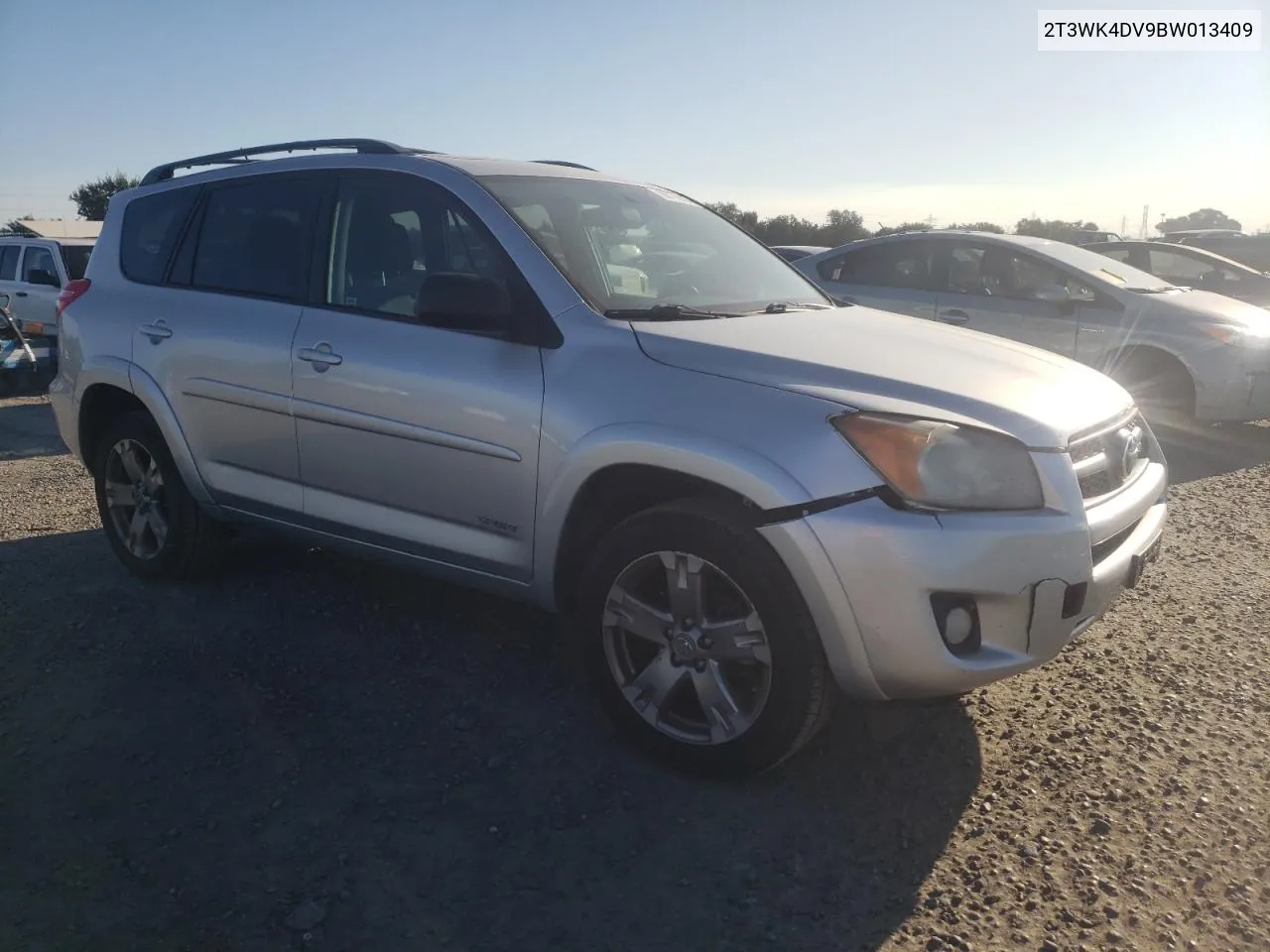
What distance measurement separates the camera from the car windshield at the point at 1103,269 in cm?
842

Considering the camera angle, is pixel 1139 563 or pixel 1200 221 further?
pixel 1200 221

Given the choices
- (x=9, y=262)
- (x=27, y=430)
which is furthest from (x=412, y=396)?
(x=9, y=262)

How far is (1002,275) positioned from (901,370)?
19.7ft

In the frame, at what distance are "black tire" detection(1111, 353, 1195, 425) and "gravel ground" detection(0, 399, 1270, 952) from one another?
3961mm

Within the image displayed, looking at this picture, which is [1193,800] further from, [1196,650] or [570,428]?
[570,428]

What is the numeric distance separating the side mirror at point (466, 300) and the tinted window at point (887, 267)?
242 inches

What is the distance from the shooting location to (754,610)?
3.02 metres

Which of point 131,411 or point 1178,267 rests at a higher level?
point 1178,267

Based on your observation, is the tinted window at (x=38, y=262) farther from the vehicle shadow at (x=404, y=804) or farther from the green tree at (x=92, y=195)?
the green tree at (x=92, y=195)

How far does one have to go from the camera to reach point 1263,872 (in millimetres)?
2768

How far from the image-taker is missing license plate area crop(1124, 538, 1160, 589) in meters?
3.21

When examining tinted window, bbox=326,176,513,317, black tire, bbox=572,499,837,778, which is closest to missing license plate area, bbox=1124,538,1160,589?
black tire, bbox=572,499,837,778

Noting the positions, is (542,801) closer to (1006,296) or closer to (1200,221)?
(1006,296)

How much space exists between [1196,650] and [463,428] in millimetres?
2953
